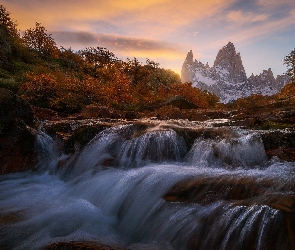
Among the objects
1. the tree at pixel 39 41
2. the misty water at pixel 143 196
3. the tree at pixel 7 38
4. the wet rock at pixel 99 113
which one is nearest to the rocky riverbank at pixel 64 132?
the misty water at pixel 143 196

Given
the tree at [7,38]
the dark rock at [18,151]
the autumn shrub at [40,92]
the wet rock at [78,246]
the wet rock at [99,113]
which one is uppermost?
the tree at [7,38]

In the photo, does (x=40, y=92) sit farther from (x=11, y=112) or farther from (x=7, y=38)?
(x=7, y=38)

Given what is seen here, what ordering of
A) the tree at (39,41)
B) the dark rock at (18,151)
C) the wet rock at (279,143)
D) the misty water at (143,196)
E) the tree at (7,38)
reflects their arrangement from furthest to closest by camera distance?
the tree at (39,41), the tree at (7,38), the dark rock at (18,151), the wet rock at (279,143), the misty water at (143,196)

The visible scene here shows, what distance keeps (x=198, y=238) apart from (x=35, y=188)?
275 inches

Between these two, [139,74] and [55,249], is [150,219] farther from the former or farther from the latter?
[139,74]

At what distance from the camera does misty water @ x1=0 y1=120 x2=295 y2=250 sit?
16.6 feet

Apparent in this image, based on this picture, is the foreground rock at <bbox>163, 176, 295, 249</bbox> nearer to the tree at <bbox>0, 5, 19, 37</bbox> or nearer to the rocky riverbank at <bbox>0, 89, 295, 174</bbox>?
the rocky riverbank at <bbox>0, 89, 295, 174</bbox>

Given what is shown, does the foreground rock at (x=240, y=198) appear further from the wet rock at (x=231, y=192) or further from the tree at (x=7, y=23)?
the tree at (x=7, y=23)

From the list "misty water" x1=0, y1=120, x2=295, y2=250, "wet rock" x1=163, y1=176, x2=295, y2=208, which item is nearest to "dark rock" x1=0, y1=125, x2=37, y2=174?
"misty water" x1=0, y1=120, x2=295, y2=250

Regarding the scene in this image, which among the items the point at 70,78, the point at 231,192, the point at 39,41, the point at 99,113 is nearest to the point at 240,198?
the point at 231,192

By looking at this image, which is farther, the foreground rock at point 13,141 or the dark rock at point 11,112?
the dark rock at point 11,112

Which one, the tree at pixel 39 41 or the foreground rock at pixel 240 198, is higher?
the tree at pixel 39 41

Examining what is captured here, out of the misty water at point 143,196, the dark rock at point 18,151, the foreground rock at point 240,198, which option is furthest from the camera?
the dark rock at point 18,151

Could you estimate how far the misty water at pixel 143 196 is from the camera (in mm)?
5059
